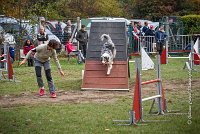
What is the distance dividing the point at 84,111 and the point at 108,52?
4.72 m

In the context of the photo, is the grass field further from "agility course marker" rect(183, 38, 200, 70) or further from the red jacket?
the red jacket

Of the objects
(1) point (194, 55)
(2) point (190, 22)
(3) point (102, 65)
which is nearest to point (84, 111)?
(3) point (102, 65)

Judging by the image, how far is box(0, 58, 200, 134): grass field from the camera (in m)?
9.27

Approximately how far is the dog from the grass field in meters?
0.99

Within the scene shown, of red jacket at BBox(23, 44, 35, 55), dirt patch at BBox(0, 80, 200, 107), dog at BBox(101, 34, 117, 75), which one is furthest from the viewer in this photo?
red jacket at BBox(23, 44, 35, 55)

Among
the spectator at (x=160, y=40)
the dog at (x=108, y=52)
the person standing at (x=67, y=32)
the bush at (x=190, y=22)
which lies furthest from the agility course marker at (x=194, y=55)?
the bush at (x=190, y=22)

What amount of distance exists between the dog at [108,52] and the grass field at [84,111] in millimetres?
988

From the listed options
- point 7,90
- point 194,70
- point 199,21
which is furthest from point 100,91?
point 199,21

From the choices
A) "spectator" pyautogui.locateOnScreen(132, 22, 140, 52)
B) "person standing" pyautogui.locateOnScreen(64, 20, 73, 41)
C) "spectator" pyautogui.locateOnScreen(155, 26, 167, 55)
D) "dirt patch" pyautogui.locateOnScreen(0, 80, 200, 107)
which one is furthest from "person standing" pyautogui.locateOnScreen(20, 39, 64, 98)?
"person standing" pyautogui.locateOnScreen(64, 20, 73, 41)

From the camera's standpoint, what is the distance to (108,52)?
619 inches

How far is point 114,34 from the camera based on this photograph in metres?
16.7

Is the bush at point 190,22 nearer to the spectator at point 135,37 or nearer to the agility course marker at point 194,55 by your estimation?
the spectator at point 135,37

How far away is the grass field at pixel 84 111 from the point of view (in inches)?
365

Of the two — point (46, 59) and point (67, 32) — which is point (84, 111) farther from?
point (67, 32)
